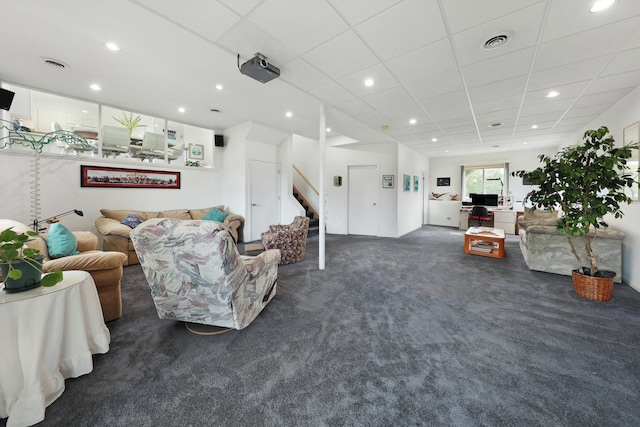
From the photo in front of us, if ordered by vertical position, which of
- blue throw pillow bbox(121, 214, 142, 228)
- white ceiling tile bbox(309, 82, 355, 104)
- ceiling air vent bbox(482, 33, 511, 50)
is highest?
white ceiling tile bbox(309, 82, 355, 104)

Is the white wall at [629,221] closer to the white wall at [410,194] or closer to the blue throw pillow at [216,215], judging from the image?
the white wall at [410,194]

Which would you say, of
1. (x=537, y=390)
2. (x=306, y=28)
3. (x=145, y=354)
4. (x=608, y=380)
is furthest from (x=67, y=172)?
(x=608, y=380)

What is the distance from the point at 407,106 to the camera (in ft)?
13.5

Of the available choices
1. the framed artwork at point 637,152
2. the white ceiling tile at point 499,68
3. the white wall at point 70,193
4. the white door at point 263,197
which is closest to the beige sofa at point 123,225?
the white wall at point 70,193

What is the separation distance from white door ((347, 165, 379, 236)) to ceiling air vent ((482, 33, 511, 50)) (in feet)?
14.9

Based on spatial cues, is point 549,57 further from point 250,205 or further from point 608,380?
point 250,205

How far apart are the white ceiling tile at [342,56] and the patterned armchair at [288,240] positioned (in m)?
2.45

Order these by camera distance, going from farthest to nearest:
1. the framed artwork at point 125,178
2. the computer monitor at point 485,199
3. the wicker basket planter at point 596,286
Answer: the computer monitor at point 485,199 < the framed artwork at point 125,178 < the wicker basket planter at point 596,286

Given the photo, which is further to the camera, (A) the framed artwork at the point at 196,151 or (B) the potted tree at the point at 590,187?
(A) the framed artwork at the point at 196,151

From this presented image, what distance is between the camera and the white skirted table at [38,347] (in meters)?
1.27

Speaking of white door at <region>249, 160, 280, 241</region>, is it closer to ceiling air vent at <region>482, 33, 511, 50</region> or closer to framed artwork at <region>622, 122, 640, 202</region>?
ceiling air vent at <region>482, 33, 511, 50</region>

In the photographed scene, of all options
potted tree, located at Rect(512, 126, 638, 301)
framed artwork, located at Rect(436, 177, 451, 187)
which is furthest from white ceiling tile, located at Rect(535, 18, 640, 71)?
framed artwork, located at Rect(436, 177, 451, 187)

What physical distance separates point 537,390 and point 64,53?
18.3 ft

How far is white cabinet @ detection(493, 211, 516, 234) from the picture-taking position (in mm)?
7176
